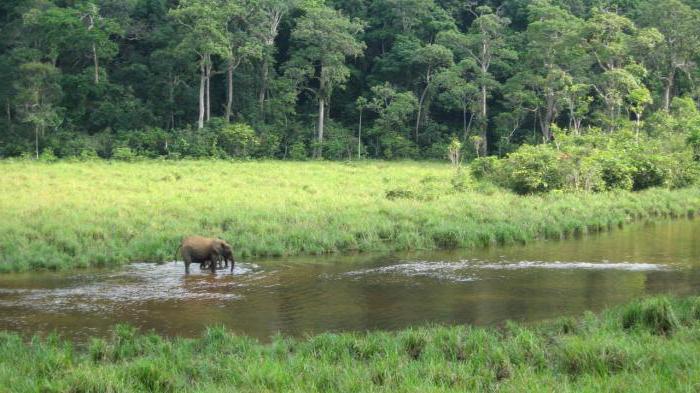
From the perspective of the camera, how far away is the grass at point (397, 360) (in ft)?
23.0

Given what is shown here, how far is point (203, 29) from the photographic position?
4662 cm

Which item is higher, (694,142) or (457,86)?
(457,86)

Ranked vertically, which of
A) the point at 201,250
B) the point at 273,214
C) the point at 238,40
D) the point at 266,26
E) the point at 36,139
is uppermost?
the point at 266,26

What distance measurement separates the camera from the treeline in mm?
46938

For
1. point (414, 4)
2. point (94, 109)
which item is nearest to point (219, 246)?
point (94, 109)

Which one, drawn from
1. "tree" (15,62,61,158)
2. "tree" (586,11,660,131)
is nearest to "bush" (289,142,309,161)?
"tree" (15,62,61,158)

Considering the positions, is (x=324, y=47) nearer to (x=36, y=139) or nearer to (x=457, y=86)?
(x=457, y=86)

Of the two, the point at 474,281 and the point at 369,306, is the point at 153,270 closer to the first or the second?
the point at 369,306

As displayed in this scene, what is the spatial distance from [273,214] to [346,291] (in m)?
7.57

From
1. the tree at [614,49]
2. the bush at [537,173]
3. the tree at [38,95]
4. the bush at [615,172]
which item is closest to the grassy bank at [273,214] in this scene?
the bush at [537,173]

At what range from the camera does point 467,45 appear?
5444cm

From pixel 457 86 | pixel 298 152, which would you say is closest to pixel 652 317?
pixel 298 152

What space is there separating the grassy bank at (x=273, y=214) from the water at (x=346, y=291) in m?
0.94

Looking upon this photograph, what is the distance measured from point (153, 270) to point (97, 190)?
12.5 metres
